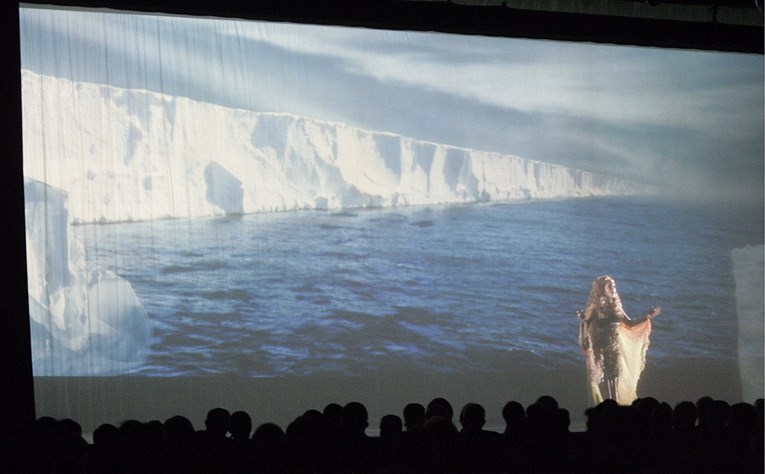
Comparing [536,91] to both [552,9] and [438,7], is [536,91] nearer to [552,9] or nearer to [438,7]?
[552,9]

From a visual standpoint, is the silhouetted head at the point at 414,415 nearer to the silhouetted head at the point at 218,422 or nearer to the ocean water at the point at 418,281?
the silhouetted head at the point at 218,422

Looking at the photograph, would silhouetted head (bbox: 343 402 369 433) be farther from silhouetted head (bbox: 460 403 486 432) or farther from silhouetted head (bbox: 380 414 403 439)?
silhouetted head (bbox: 460 403 486 432)

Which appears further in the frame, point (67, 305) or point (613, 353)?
point (613, 353)

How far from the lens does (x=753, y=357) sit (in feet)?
Result: 25.4

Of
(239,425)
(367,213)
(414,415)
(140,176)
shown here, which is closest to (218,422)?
(239,425)

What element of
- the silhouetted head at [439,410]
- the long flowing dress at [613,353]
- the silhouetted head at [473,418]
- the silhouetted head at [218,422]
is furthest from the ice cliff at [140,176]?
the silhouetted head at [473,418]

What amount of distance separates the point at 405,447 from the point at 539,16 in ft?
14.3

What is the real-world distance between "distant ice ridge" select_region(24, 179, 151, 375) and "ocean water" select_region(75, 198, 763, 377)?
15 centimetres

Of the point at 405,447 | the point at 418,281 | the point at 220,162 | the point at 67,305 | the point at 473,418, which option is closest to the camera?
the point at 405,447

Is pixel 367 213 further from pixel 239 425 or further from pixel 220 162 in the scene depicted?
pixel 239 425

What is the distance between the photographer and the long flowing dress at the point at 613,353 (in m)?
7.37

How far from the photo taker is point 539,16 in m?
6.86

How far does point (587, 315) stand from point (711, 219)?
1.45m

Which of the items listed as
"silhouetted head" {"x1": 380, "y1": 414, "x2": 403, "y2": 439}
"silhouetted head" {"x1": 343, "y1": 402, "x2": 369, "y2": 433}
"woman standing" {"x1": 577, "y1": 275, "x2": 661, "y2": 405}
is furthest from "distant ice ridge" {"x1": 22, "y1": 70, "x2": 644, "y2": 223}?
"silhouetted head" {"x1": 380, "y1": 414, "x2": 403, "y2": 439}
